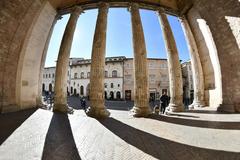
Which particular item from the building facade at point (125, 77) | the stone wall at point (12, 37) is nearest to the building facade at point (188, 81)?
the building facade at point (125, 77)

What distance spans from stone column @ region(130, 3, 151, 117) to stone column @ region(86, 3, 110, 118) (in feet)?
5.73

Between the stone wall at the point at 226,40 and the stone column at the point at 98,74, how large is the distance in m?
6.10

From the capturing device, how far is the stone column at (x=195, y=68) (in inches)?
402

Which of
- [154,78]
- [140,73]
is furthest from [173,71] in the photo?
[154,78]

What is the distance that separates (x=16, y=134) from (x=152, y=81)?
104ft

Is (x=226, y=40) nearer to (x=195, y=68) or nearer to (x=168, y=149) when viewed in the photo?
(x=195, y=68)

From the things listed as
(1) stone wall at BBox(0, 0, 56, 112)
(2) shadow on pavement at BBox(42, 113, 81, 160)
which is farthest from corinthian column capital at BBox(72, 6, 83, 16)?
(2) shadow on pavement at BBox(42, 113, 81, 160)

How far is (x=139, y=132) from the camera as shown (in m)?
4.41

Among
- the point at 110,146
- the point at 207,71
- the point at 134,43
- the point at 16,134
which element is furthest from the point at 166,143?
the point at 207,71

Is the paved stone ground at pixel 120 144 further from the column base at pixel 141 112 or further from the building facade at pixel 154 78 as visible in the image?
the building facade at pixel 154 78

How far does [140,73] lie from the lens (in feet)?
25.6

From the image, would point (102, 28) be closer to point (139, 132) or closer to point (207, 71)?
point (139, 132)

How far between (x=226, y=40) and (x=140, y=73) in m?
5.13

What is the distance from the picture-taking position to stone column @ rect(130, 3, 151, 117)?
7319 mm
